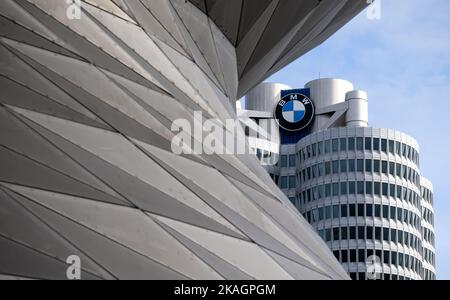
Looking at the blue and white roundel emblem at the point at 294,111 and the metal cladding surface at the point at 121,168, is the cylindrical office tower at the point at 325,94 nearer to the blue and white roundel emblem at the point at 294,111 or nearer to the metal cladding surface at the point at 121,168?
the blue and white roundel emblem at the point at 294,111

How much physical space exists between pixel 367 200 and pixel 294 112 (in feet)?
72.1

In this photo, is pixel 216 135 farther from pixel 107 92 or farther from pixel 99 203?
pixel 99 203

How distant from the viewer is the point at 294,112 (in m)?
128

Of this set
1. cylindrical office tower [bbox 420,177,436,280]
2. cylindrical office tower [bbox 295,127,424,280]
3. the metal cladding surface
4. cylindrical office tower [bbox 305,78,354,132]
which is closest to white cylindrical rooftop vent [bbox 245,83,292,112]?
cylindrical office tower [bbox 305,78,354,132]

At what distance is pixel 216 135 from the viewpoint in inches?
803

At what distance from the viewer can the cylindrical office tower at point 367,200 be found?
109 metres

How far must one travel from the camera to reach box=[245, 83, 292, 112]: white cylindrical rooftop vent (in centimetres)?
12912

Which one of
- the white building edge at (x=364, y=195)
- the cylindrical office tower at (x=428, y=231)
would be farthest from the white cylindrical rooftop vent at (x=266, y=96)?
the cylindrical office tower at (x=428, y=231)

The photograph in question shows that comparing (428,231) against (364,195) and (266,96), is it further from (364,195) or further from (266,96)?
(266,96)

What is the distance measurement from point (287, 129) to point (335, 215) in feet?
65.8

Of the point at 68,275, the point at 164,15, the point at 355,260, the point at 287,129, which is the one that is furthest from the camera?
the point at 287,129
